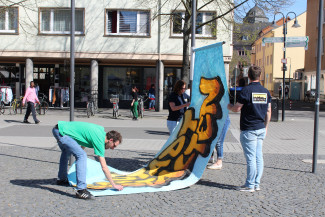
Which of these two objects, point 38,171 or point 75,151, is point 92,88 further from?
point 75,151

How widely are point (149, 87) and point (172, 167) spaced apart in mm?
19447

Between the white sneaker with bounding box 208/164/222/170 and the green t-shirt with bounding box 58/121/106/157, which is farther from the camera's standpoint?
the white sneaker with bounding box 208/164/222/170

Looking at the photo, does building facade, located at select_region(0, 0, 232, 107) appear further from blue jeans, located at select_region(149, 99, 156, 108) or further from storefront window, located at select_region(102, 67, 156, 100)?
storefront window, located at select_region(102, 67, 156, 100)

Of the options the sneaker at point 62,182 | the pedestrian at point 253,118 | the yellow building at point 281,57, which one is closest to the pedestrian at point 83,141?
the sneaker at point 62,182

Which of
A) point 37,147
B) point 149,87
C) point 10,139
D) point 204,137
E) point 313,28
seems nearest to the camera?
point 204,137

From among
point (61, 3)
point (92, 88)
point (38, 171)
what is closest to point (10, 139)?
point (38, 171)

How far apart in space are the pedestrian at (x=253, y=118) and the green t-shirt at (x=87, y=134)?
6.38 ft

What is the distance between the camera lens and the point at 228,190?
19.5ft

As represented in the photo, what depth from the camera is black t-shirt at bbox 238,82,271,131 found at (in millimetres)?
5723

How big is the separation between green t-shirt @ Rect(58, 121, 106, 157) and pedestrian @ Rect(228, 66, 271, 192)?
6.38 ft

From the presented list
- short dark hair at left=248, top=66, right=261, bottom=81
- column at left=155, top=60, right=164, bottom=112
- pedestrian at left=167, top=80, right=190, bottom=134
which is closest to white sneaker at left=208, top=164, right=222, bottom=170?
pedestrian at left=167, top=80, right=190, bottom=134

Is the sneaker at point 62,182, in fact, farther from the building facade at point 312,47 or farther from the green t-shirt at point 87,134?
the building facade at point 312,47

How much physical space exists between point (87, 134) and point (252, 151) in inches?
92.6

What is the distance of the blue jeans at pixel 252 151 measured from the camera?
19.0ft
